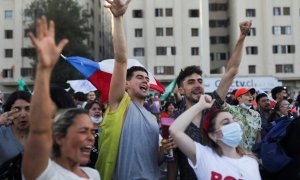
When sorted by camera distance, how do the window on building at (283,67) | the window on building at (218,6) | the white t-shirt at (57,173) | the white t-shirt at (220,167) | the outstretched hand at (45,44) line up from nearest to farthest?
the outstretched hand at (45,44) < the white t-shirt at (57,173) < the white t-shirt at (220,167) < the window on building at (283,67) < the window on building at (218,6)

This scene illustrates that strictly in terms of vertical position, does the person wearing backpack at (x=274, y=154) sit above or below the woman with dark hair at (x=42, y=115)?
below

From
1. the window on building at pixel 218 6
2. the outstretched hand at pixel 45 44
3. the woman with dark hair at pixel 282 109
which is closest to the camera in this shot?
the outstretched hand at pixel 45 44

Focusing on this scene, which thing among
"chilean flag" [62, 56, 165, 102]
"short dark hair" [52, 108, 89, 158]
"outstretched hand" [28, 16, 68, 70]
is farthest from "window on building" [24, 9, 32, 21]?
"outstretched hand" [28, 16, 68, 70]

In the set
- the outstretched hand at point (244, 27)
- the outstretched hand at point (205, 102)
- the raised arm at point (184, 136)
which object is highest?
the outstretched hand at point (244, 27)

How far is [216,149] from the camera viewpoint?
3.53 metres

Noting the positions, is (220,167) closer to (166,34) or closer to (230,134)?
(230,134)

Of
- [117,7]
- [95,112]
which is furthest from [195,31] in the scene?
[117,7]

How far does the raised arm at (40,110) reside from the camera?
235 cm

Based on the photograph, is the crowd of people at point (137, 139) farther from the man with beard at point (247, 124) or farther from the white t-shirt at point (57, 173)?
the man with beard at point (247, 124)

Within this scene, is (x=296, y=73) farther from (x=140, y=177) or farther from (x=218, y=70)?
(x=140, y=177)

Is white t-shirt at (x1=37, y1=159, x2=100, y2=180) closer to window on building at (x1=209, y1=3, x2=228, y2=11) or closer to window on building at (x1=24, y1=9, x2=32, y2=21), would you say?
window on building at (x1=24, y1=9, x2=32, y2=21)

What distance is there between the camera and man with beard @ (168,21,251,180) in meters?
3.86

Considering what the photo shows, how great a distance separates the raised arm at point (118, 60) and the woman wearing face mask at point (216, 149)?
0.65 meters

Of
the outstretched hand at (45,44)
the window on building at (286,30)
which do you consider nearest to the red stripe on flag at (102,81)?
the outstretched hand at (45,44)
